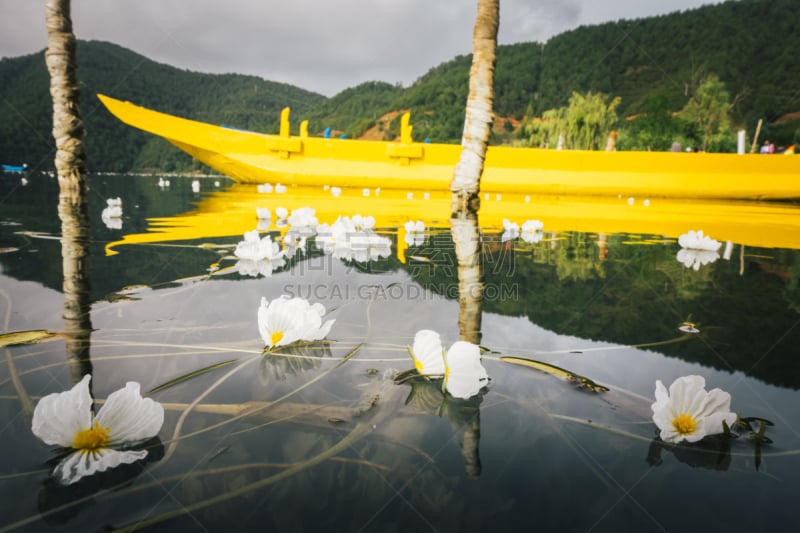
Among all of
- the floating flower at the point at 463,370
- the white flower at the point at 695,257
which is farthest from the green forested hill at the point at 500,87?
the floating flower at the point at 463,370

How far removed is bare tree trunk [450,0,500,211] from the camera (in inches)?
239

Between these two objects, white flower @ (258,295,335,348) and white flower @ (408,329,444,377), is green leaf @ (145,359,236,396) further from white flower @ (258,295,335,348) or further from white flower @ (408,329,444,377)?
white flower @ (408,329,444,377)

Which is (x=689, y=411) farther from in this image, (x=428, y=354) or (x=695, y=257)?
(x=695, y=257)

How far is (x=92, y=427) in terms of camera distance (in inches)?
28.4

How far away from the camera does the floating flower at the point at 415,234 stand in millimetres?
3734

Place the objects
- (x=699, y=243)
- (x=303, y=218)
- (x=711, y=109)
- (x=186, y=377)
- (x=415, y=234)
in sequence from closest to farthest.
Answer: (x=186, y=377) < (x=699, y=243) < (x=303, y=218) < (x=415, y=234) < (x=711, y=109)

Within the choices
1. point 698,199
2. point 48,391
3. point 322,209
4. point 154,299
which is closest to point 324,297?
point 154,299

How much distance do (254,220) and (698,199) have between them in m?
10.7

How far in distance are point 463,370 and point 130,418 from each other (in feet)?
2.18

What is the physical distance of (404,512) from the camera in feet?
2.02

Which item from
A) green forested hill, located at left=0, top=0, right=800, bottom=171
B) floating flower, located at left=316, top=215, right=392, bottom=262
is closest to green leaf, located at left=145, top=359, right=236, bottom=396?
floating flower, located at left=316, top=215, right=392, bottom=262

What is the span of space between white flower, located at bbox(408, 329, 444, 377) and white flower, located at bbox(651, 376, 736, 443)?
471mm

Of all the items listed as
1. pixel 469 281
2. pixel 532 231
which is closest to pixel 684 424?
pixel 469 281

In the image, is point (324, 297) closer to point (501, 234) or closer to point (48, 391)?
point (48, 391)
